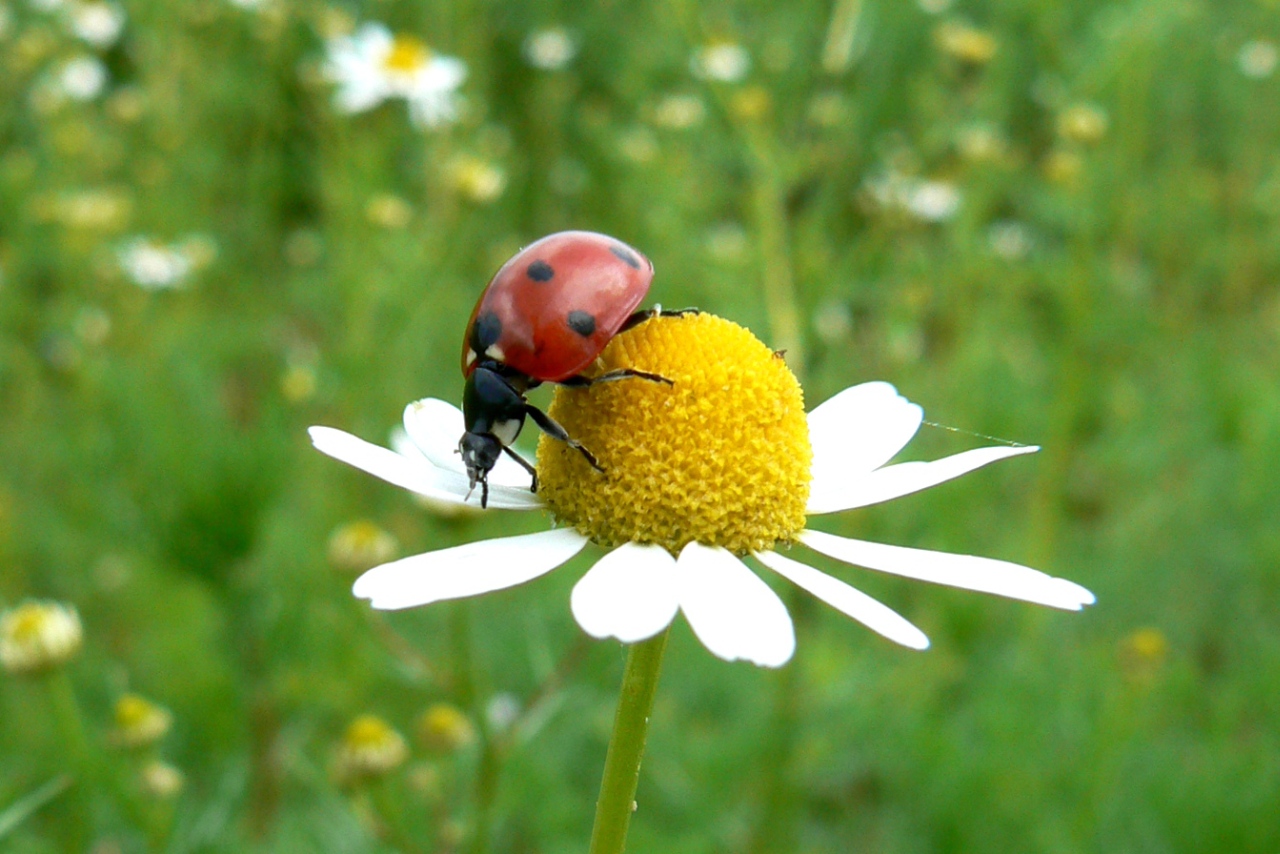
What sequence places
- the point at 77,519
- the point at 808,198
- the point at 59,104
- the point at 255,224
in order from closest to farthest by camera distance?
1. the point at 808,198
2. the point at 77,519
3. the point at 255,224
4. the point at 59,104

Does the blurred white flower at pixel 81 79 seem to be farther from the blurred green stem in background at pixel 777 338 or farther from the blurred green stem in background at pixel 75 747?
the blurred green stem in background at pixel 75 747

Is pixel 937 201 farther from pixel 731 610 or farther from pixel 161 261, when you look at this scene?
pixel 731 610

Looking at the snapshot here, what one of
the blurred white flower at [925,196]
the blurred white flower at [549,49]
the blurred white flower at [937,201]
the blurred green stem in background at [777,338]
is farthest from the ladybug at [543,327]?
Answer: the blurred white flower at [549,49]

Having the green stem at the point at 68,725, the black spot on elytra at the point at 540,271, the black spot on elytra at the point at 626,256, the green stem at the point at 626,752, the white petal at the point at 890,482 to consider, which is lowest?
the green stem at the point at 626,752

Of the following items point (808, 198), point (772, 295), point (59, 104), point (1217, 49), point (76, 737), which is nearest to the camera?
point (76, 737)

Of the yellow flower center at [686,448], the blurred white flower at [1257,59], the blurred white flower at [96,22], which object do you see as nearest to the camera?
the yellow flower center at [686,448]

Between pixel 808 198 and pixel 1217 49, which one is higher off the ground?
pixel 1217 49

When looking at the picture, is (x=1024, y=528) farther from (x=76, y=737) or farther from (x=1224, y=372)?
(x=76, y=737)

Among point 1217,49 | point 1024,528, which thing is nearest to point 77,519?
point 1024,528
